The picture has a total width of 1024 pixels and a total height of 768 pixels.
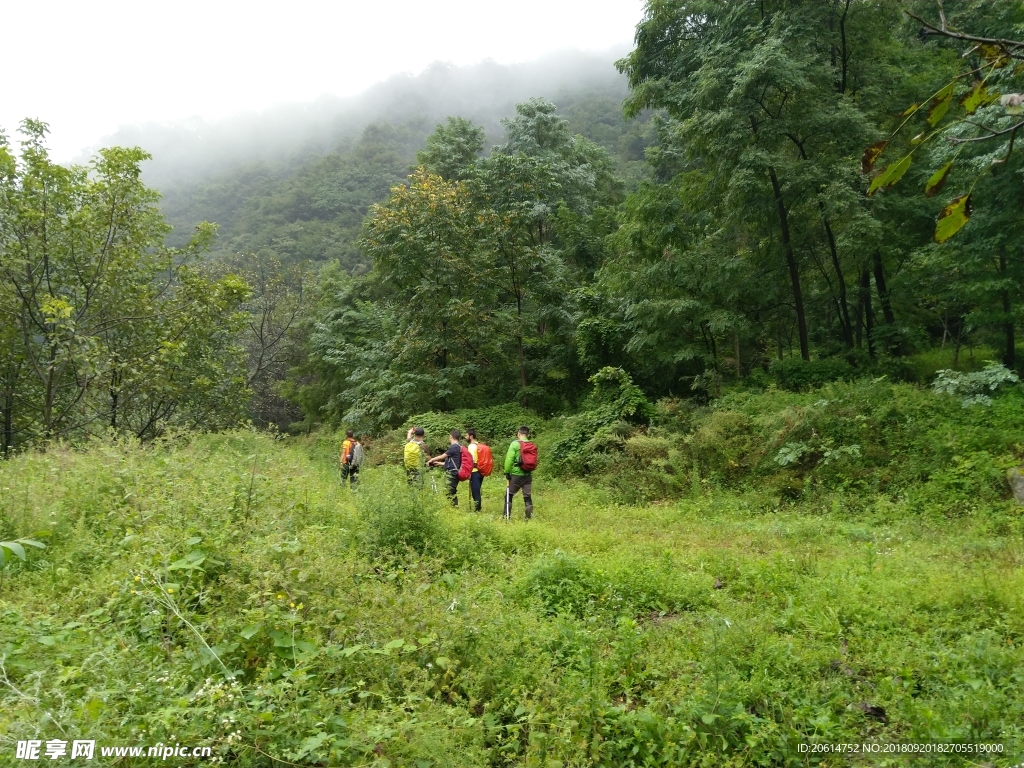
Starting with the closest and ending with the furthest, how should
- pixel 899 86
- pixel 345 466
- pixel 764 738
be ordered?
1. pixel 764 738
2. pixel 345 466
3. pixel 899 86

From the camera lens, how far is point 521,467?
1012cm

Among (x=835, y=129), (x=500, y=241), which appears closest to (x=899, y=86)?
(x=835, y=129)

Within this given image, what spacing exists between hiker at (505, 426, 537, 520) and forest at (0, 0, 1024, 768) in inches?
20.5

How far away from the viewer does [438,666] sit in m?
4.25

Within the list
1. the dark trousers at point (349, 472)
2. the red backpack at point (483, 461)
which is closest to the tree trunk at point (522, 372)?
the dark trousers at point (349, 472)

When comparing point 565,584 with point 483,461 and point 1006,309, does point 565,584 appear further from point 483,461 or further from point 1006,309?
point 1006,309

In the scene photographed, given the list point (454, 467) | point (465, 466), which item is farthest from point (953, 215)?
point (454, 467)

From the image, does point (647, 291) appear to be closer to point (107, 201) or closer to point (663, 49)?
point (663, 49)

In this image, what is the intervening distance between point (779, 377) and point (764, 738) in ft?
39.6

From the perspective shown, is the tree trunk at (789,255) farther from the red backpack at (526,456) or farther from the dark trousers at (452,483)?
the dark trousers at (452,483)

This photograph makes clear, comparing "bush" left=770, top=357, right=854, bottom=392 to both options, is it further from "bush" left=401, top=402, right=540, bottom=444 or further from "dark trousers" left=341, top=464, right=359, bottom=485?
"dark trousers" left=341, top=464, right=359, bottom=485

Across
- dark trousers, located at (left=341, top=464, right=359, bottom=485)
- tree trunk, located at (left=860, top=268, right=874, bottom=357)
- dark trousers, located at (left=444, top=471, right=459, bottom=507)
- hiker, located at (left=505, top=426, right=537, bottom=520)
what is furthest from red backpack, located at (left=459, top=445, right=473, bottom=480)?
tree trunk, located at (left=860, top=268, right=874, bottom=357)

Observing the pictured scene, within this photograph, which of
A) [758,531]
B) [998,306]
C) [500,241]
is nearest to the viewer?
[758,531]

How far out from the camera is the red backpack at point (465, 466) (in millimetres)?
10062
